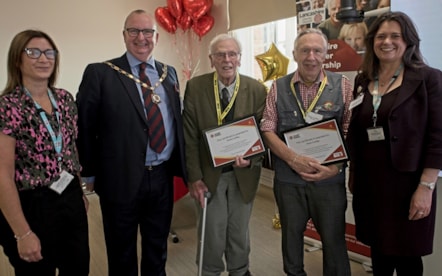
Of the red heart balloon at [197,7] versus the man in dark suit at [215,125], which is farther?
the red heart balloon at [197,7]

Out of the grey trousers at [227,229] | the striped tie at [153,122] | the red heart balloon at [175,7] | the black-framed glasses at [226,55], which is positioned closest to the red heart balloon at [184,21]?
the red heart balloon at [175,7]

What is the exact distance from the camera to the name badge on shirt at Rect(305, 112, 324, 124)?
1988 mm

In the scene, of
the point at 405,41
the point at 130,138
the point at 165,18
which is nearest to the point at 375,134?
the point at 405,41

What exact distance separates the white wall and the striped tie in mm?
3445

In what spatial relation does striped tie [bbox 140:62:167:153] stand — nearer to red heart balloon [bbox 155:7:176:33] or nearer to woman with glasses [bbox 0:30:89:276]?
woman with glasses [bbox 0:30:89:276]

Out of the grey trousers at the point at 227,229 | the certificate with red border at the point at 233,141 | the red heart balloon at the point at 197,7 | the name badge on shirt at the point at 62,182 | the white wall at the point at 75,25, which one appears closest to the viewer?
the name badge on shirt at the point at 62,182

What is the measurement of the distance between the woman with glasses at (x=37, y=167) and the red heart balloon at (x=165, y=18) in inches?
161

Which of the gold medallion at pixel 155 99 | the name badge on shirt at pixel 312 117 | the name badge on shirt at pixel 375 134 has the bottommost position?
the name badge on shirt at pixel 375 134

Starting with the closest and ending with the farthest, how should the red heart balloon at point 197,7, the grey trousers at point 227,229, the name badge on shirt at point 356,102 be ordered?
the name badge on shirt at point 356,102, the grey trousers at point 227,229, the red heart balloon at point 197,7

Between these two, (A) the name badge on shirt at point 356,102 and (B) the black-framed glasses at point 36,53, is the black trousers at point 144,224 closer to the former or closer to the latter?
(B) the black-framed glasses at point 36,53

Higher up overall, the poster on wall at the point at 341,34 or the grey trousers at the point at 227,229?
the poster on wall at the point at 341,34

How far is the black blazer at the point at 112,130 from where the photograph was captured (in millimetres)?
1966

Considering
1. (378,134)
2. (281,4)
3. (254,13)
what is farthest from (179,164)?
(254,13)

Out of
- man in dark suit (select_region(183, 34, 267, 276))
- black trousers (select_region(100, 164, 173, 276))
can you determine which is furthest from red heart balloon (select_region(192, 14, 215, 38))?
black trousers (select_region(100, 164, 173, 276))
